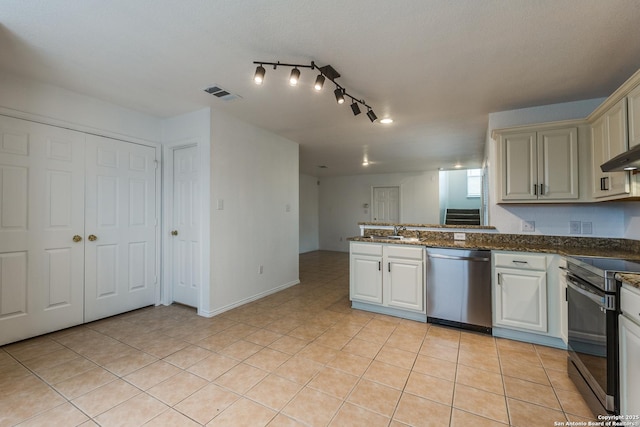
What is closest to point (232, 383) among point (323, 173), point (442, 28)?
point (442, 28)

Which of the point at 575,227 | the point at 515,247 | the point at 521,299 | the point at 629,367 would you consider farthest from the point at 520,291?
the point at 629,367

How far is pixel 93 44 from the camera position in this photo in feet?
6.58

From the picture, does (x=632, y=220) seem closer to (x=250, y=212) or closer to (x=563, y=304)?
(x=563, y=304)

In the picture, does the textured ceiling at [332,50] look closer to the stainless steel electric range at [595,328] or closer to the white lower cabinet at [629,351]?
the stainless steel electric range at [595,328]

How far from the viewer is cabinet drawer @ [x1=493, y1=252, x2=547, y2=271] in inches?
99.8

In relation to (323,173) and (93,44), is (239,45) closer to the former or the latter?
(93,44)

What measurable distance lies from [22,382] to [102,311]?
118 cm

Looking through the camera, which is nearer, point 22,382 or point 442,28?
point 442,28

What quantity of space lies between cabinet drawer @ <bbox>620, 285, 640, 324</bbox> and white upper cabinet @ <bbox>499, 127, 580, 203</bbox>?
1524 mm

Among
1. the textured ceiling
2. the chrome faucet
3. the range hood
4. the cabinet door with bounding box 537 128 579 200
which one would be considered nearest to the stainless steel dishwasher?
the chrome faucet

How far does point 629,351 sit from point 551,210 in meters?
2.00

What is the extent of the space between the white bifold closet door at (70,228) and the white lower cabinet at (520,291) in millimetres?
4009

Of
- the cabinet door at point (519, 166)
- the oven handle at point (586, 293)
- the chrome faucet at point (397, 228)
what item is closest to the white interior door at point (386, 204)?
the chrome faucet at point (397, 228)

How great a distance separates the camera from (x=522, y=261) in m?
2.61
